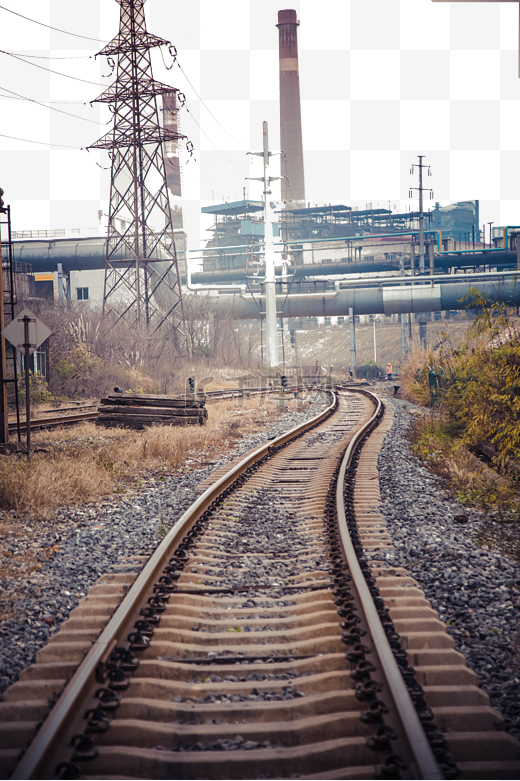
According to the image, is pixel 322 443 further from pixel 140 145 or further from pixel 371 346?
pixel 371 346

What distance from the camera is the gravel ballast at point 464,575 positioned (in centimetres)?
370

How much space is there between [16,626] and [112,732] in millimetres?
1689

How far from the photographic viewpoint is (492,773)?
109 inches

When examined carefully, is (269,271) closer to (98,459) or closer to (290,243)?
(98,459)

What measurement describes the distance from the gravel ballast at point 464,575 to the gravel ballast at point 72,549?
7.93 feet

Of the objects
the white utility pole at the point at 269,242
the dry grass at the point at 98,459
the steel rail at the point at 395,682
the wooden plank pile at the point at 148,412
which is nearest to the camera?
the steel rail at the point at 395,682

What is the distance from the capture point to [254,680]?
11.6 ft

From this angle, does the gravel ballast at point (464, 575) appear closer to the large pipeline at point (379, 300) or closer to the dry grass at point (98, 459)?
the dry grass at point (98, 459)

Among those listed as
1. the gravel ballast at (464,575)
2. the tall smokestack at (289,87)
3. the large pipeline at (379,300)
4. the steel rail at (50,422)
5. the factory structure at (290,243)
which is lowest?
the gravel ballast at (464,575)

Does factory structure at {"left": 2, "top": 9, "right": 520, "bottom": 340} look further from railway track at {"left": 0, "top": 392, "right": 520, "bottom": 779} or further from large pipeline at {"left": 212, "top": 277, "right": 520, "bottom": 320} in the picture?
railway track at {"left": 0, "top": 392, "right": 520, "bottom": 779}

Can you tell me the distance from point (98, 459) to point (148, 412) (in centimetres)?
507

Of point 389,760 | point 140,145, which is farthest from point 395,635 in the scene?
point 140,145

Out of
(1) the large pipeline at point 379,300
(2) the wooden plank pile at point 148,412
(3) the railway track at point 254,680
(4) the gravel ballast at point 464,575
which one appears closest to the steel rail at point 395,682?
(3) the railway track at point 254,680

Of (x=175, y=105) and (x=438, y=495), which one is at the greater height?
(x=175, y=105)
